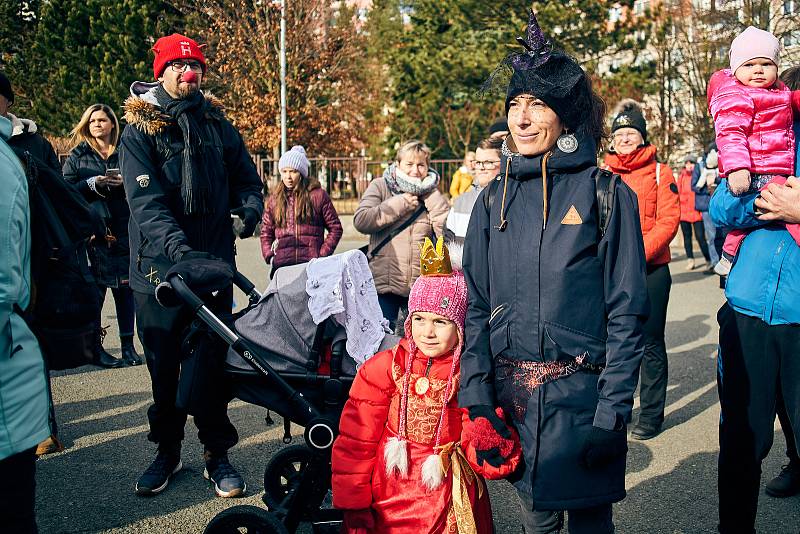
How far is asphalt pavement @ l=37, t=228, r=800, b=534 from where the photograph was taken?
402 cm

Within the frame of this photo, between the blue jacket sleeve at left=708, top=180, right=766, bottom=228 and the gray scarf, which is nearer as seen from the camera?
the blue jacket sleeve at left=708, top=180, right=766, bottom=228

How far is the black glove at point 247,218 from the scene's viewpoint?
430 cm

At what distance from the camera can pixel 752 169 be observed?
134 inches

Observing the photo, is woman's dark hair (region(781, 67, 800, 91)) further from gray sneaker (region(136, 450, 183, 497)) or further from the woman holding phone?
the woman holding phone

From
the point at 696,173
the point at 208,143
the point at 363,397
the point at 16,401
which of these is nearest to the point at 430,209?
the point at 208,143

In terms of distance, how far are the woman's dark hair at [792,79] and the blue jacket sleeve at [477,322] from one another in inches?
67.1

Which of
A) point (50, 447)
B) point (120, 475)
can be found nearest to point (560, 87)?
point (120, 475)

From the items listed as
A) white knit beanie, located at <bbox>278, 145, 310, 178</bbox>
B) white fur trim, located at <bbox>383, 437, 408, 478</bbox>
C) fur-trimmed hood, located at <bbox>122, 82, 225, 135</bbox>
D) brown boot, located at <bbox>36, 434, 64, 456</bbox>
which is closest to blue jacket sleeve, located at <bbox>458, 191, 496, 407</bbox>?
white fur trim, located at <bbox>383, 437, 408, 478</bbox>

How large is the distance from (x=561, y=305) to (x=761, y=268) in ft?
4.10

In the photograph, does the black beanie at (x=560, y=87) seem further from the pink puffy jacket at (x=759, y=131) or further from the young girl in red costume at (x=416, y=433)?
the pink puffy jacket at (x=759, y=131)

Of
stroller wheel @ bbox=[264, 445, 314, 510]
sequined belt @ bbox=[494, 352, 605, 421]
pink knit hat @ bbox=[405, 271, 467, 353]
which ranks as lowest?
stroller wheel @ bbox=[264, 445, 314, 510]

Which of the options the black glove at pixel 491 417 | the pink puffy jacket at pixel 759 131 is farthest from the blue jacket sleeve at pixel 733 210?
the black glove at pixel 491 417

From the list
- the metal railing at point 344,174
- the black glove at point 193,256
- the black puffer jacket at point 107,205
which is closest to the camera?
the black glove at point 193,256

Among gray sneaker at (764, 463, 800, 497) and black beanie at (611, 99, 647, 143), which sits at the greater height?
black beanie at (611, 99, 647, 143)
